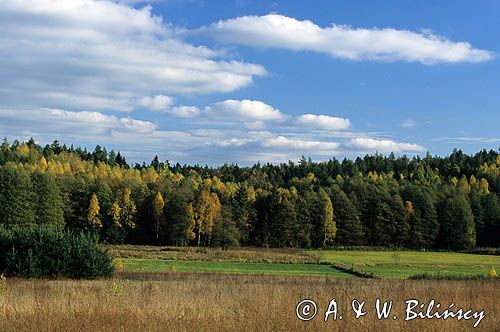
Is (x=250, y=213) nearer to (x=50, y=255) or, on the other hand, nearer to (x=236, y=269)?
(x=236, y=269)

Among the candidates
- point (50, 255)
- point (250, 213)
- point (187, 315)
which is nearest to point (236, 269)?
point (50, 255)

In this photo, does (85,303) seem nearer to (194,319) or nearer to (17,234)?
(194,319)

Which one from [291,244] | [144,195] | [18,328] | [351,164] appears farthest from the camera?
[351,164]

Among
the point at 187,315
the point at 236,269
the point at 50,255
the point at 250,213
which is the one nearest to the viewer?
the point at 187,315

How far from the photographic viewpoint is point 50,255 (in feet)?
104

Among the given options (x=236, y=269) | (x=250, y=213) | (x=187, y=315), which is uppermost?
(x=187, y=315)

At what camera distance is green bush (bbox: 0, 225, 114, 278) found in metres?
30.8

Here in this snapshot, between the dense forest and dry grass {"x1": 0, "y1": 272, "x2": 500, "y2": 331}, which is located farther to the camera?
the dense forest

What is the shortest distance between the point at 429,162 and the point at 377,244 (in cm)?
9808

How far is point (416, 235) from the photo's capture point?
10606 centimetres

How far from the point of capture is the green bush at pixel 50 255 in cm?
3081

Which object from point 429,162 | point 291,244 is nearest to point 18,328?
point 291,244

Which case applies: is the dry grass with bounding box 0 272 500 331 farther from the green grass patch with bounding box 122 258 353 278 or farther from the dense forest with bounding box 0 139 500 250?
the dense forest with bounding box 0 139 500 250

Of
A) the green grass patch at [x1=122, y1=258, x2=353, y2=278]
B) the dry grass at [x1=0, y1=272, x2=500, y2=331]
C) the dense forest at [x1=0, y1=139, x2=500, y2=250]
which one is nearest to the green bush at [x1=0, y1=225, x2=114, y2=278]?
the green grass patch at [x1=122, y1=258, x2=353, y2=278]
